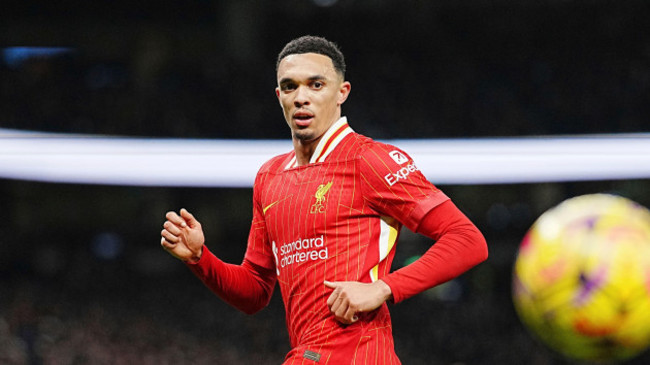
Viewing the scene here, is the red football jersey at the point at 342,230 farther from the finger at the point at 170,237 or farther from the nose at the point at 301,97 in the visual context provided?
the finger at the point at 170,237

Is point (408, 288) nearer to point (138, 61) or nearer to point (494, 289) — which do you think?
point (138, 61)

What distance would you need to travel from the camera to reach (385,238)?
2.92 meters

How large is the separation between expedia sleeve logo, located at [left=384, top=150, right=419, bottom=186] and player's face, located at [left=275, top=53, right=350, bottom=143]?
0.33 m

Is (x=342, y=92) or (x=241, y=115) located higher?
(x=241, y=115)

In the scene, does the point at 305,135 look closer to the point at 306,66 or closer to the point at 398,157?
the point at 306,66

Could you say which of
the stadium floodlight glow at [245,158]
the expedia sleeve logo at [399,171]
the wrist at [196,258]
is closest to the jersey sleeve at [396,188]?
the expedia sleeve logo at [399,171]

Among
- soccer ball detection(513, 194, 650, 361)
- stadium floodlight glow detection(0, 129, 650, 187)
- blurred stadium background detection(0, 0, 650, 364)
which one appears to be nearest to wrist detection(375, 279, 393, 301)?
soccer ball detection(513, 194, 650, 361)

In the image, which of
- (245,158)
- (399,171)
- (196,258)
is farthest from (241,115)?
(399,171)

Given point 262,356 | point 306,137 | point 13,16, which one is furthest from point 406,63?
point 306,137

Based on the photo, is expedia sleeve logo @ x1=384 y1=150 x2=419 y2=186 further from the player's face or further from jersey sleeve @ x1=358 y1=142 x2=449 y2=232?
the player's face

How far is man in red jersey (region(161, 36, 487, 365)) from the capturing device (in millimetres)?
2732

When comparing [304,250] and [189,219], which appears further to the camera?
[189,219]

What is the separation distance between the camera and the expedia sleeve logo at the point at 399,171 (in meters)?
2.82

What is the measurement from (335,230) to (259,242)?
537 millimetres
